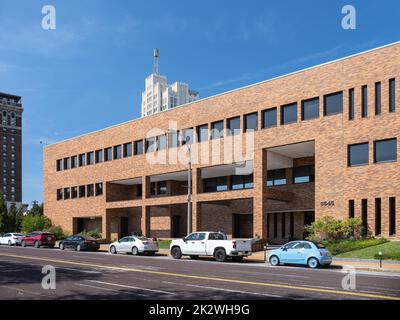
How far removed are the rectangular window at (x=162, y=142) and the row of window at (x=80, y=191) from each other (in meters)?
11.8

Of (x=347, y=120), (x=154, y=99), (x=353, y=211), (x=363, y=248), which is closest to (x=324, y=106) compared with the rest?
(x=347, y=120)

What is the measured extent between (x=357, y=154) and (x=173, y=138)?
769 inches

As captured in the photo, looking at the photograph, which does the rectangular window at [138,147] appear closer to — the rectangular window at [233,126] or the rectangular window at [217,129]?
the rectangular window at [217,129]

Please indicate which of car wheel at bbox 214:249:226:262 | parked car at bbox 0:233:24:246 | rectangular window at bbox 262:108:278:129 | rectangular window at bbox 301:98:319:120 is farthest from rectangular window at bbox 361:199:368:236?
parked car at bbox 0:233:24:246

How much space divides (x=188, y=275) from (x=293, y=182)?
25.4 meters

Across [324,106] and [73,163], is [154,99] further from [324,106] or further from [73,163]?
[324,106]

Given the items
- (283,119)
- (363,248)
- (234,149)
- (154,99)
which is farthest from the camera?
(154,99)

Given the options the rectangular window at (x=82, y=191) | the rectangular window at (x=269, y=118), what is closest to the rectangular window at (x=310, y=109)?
the rectangular window at (x=269, y=118)

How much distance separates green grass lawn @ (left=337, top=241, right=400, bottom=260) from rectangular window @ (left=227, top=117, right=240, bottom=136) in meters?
16.4

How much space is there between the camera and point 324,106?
3731 cm

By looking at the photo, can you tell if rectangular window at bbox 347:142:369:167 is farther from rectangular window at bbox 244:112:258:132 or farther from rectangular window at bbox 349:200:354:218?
rectangular window at bbox 244:112:258:132

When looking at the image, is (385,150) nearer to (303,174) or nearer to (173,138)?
(303,174)

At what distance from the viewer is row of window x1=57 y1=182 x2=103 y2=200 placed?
59741 millimetres

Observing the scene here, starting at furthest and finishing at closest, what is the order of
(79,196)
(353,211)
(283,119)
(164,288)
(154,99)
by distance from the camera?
1. (154,99)
2. (79,196)
3. (283,119)
4. (353,211)
5. (164,288)
